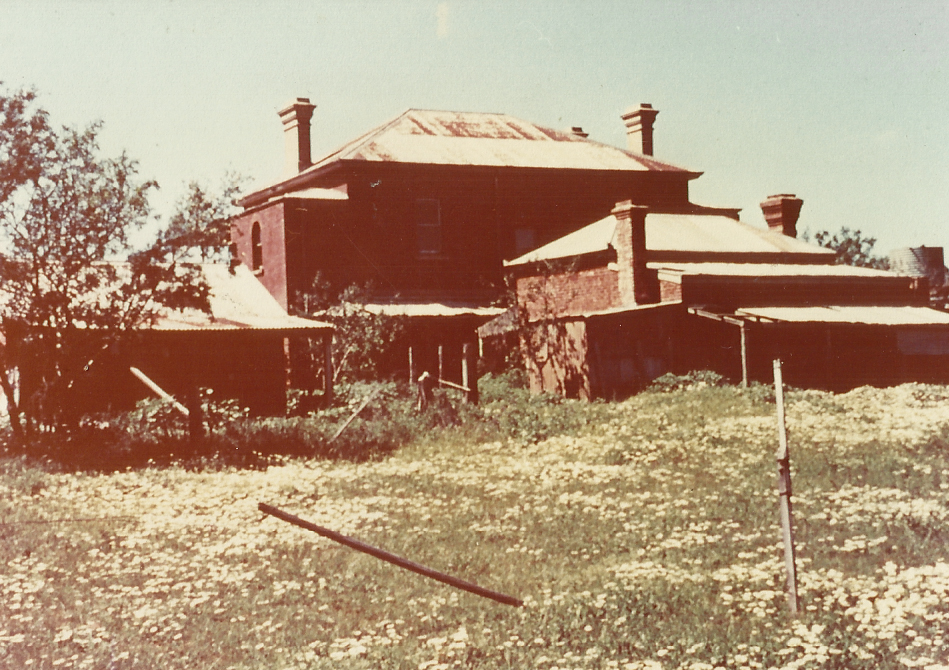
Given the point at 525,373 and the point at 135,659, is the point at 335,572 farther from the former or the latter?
the point at 525,373

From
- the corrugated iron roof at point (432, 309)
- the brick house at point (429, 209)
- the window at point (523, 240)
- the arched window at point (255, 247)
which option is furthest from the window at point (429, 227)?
the arched window at point (255, 247)

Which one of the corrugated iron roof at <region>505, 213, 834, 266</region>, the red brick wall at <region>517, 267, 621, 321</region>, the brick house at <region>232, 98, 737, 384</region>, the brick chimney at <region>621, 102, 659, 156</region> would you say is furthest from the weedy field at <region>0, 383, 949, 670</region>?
the brick chimney at <region>621, 102, 659, 156</region>

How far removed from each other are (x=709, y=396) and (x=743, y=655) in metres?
18.9

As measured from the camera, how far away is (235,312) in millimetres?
29094

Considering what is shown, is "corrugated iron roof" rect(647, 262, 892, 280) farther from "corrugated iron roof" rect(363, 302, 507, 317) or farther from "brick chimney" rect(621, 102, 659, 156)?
"brick chimney" rect(621, 102, 659, 156)

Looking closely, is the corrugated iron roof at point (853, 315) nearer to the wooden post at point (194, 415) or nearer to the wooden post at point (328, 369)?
the wooden post at point (328, 369)

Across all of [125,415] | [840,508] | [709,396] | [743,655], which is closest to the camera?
[743,655]

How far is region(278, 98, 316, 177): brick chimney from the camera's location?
3909 cm

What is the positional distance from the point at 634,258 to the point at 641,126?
51.0 feet

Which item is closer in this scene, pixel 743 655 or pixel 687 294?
pixel 743 655

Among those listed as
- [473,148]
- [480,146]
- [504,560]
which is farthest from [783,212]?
[504,560]

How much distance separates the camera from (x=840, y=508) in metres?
12.5

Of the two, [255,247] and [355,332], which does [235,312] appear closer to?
[355,332]

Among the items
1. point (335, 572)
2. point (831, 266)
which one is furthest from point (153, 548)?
point (831, 266)
